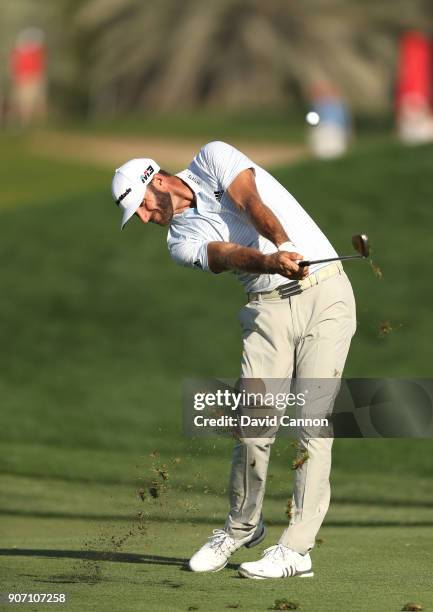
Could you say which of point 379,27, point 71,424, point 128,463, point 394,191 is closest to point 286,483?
point 128,463

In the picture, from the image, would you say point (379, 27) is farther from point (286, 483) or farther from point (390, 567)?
point (390, 567)

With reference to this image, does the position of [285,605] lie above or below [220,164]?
below

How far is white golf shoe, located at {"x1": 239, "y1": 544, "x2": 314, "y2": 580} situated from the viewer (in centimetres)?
700

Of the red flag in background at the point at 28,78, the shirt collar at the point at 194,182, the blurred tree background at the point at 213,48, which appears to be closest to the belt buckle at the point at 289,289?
the shirt collar at the point at 194,182

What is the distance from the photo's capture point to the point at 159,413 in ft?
51.0

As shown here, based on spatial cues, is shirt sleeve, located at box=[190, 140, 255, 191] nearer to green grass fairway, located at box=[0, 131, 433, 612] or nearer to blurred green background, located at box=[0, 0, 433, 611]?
blurred green background, located at box=[0, 0, 433, 611]

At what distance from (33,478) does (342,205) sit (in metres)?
9.62

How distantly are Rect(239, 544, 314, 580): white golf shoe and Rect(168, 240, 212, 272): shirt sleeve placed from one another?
4.69ft

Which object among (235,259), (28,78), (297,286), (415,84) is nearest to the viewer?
(235,259)

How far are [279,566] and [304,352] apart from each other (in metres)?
1.06

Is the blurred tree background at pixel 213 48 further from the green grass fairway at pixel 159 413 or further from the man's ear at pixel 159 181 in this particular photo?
the man's ear at pixel 159 181

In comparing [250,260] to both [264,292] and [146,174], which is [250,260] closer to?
[264,292]

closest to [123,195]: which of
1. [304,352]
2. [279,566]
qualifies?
[304,352]

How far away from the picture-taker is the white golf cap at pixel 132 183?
7164 millimetres
